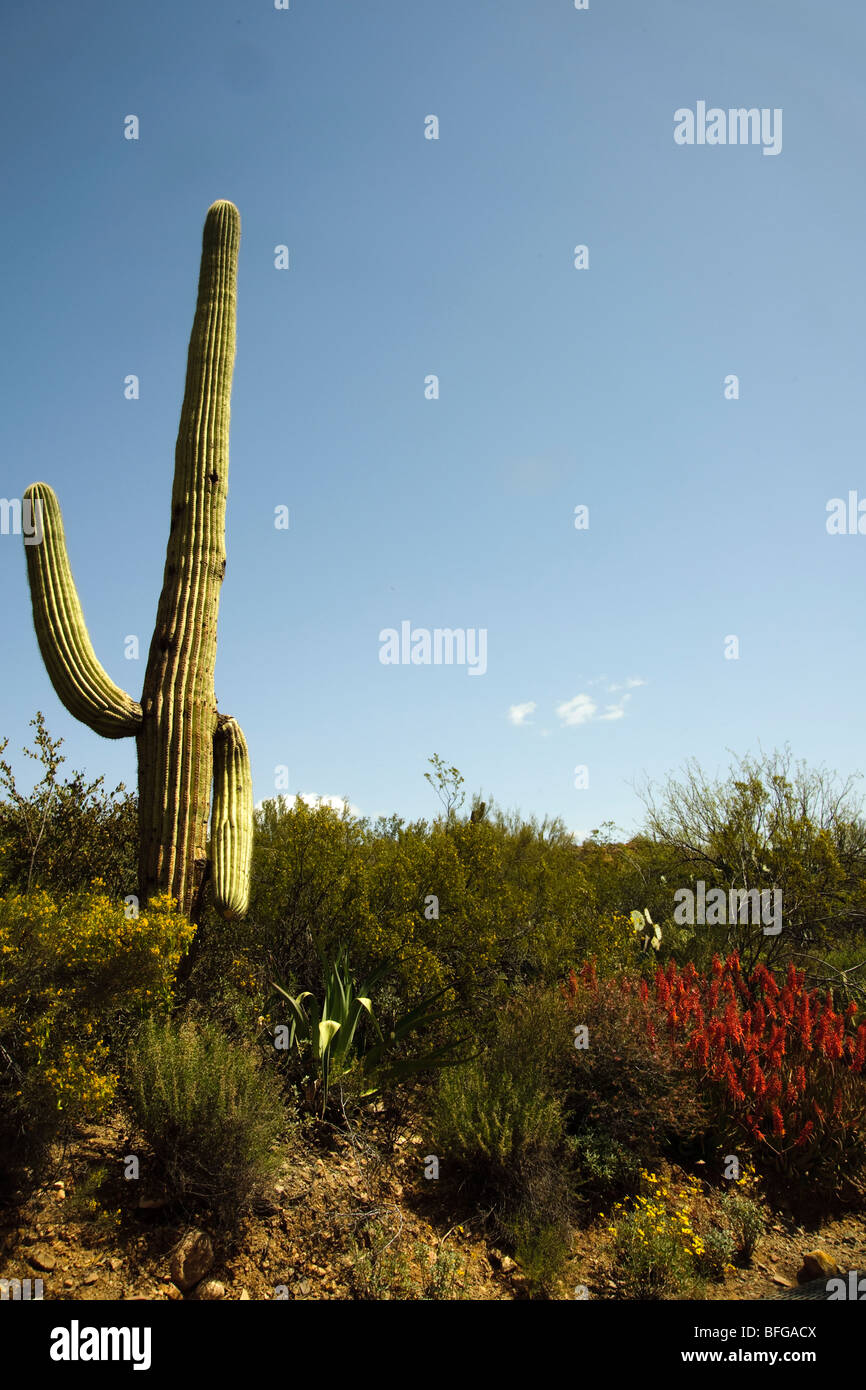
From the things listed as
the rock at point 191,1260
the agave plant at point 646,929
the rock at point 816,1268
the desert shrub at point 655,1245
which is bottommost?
the rock at point 816,1268

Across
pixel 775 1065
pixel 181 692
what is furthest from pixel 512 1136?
pixel 181 692

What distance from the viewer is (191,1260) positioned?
11.0ft

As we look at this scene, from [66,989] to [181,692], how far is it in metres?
1.99

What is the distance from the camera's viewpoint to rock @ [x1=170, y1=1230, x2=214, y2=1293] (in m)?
3.29

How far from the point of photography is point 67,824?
5.62 m

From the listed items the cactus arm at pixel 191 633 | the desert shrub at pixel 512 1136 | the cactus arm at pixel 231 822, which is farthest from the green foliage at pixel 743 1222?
the cactus arm at pixel 191 633

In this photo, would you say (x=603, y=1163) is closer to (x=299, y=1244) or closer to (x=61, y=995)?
(x=299, y=1244)

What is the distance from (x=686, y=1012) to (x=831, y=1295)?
2.06 metres

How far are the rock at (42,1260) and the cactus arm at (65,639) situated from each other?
274 centimetres

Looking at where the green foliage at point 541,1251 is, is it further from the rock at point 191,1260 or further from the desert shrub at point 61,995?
the desert shrub at point 61,995

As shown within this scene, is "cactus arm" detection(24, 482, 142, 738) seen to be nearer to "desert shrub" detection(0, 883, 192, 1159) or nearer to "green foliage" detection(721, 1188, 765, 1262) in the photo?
"desert shrub" detection(0, 883, 192, 1159)

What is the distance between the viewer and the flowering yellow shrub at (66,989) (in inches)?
131
